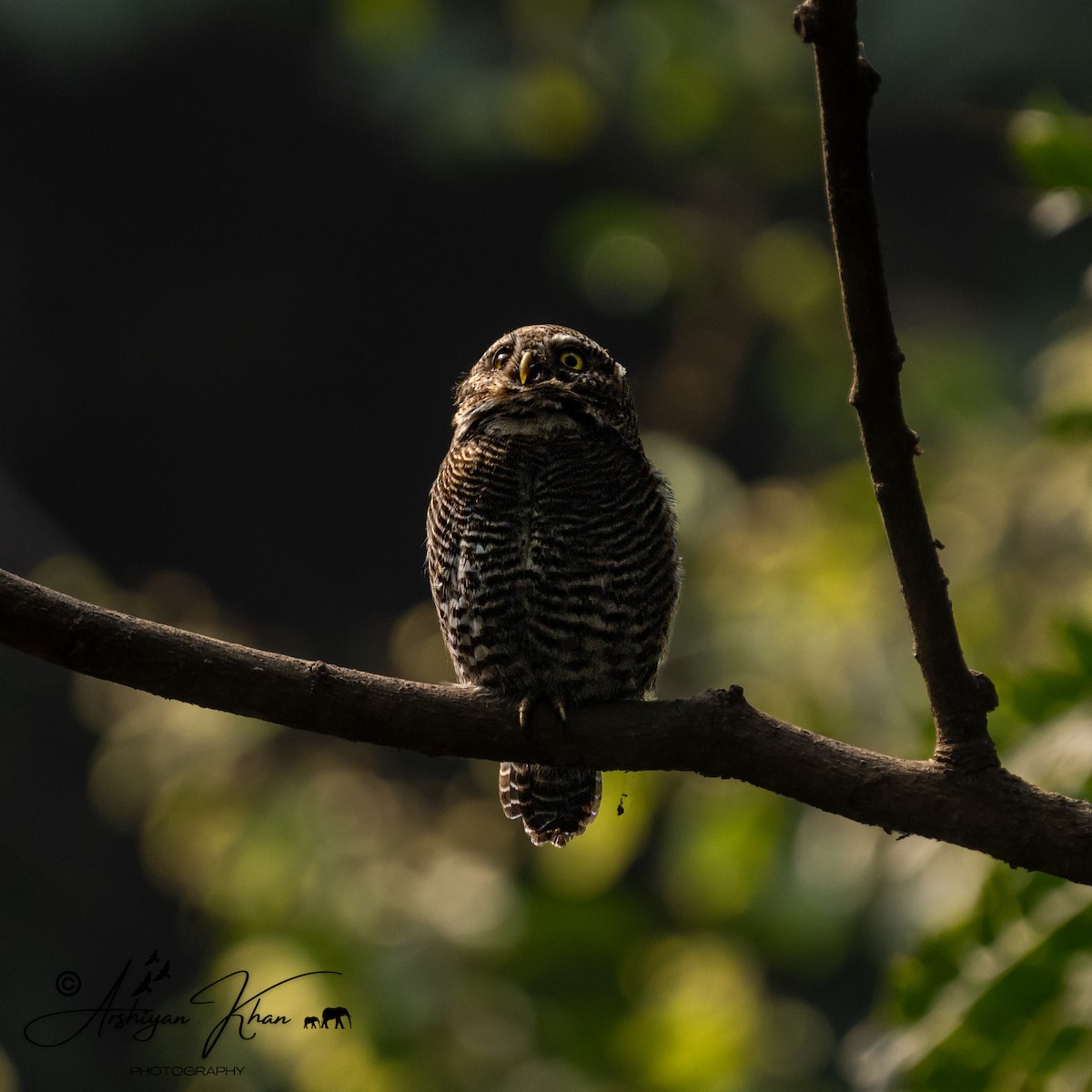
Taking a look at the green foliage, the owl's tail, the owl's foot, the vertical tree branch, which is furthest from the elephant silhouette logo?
the vertical tree branch

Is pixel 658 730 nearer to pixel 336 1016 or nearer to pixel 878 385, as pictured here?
pixel 878 385

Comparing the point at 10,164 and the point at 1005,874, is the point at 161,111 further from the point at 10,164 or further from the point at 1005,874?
the point at 1005,874

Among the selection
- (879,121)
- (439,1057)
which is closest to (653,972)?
(439,1057)

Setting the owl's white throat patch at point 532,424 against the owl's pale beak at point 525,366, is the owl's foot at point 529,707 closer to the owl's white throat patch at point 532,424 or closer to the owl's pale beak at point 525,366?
the owl's white throat patch at point 532,424

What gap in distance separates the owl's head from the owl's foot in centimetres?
75

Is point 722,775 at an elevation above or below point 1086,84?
below

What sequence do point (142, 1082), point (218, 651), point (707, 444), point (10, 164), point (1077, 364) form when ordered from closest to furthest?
1. point (218, 651)
2. point (1077, 364)
3. point (142, 1082)
4. point (707, 444)
5. point (10, 164)

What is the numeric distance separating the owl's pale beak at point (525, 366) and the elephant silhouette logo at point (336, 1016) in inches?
105

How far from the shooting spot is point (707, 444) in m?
9.87

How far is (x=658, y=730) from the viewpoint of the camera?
7.18ft

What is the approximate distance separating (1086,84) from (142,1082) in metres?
10.4

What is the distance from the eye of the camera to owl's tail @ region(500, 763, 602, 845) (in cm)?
293

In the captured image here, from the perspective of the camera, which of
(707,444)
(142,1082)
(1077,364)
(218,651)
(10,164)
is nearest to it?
(218,651)

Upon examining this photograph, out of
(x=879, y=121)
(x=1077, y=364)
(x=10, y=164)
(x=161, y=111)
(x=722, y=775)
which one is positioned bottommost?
(x=722, y=775)
